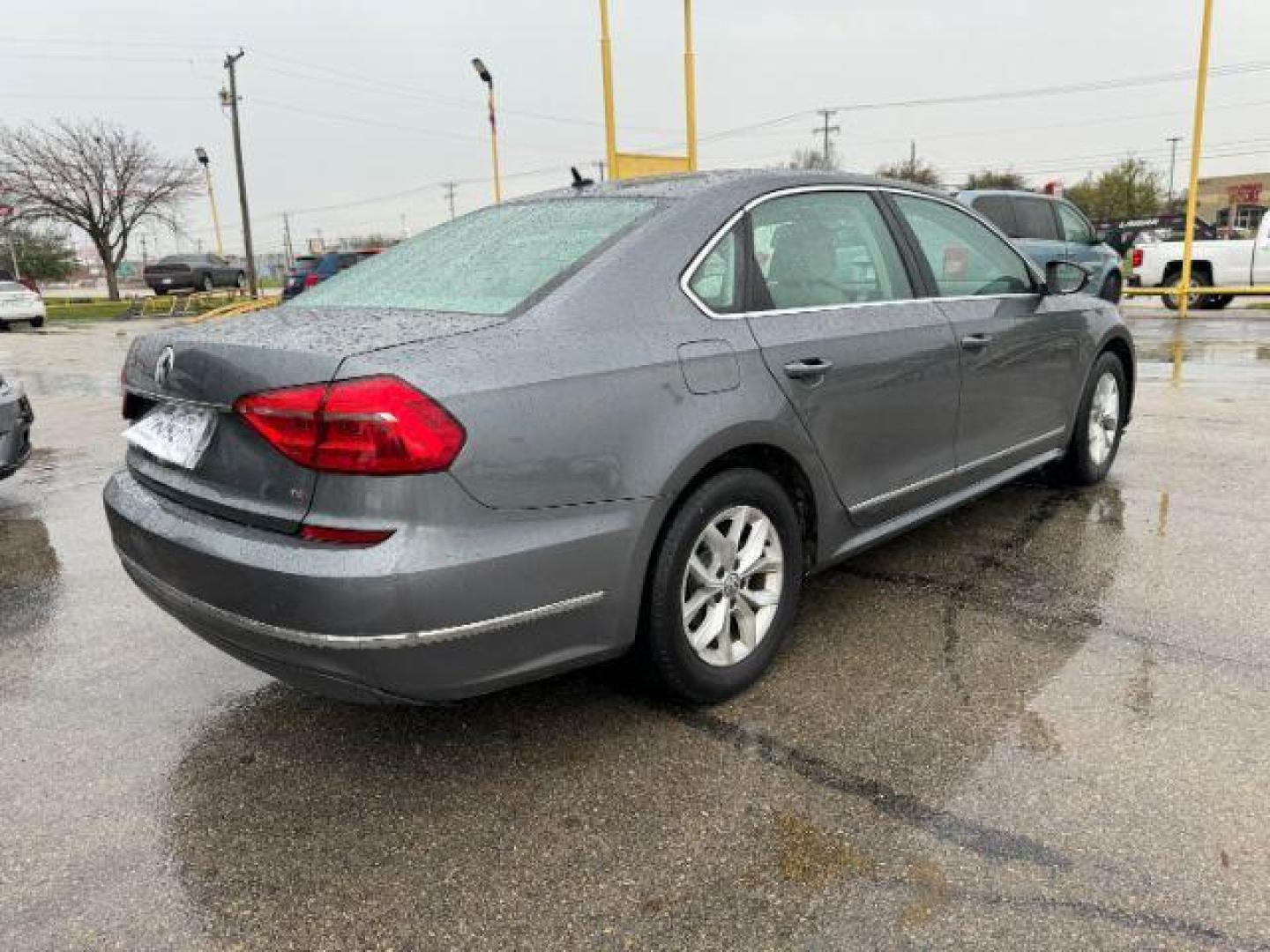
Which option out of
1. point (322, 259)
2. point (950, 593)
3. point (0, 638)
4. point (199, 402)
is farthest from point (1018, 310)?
point (322, 259)

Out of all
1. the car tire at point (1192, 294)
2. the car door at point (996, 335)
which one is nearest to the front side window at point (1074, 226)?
the car tire at point (1192, 294)

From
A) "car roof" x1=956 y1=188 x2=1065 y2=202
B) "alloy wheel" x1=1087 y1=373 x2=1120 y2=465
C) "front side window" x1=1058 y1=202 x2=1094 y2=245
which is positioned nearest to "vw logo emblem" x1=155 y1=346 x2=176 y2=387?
"alloy wheel" x1=1087 y1=373 x2=1120 y2=465

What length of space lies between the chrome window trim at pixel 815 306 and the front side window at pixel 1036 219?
396 inches

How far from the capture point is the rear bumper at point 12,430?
532 centimetres

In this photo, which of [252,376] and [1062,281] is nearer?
[252,376]

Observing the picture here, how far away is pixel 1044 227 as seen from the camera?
45.4ft

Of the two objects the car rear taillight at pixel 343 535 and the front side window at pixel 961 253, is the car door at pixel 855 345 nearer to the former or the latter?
the front side window at pixel 961 253

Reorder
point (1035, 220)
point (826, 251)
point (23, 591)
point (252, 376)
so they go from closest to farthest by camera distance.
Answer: point (252, 376) → point (826, 251) → point (23, 591) → point (1035, 220)

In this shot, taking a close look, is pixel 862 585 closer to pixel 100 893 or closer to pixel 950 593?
pixel 950 593

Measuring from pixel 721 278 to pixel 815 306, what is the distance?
0.43 m

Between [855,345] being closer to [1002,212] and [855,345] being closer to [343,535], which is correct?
[343,535]

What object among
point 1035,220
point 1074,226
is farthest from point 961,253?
point 1074,226

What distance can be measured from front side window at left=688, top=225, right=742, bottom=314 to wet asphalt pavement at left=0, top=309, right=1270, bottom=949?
1.21 metres

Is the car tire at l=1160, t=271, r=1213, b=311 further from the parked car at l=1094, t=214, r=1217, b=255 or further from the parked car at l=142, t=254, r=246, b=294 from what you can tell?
the parked car at l=142, t=254, r=246, b=294
